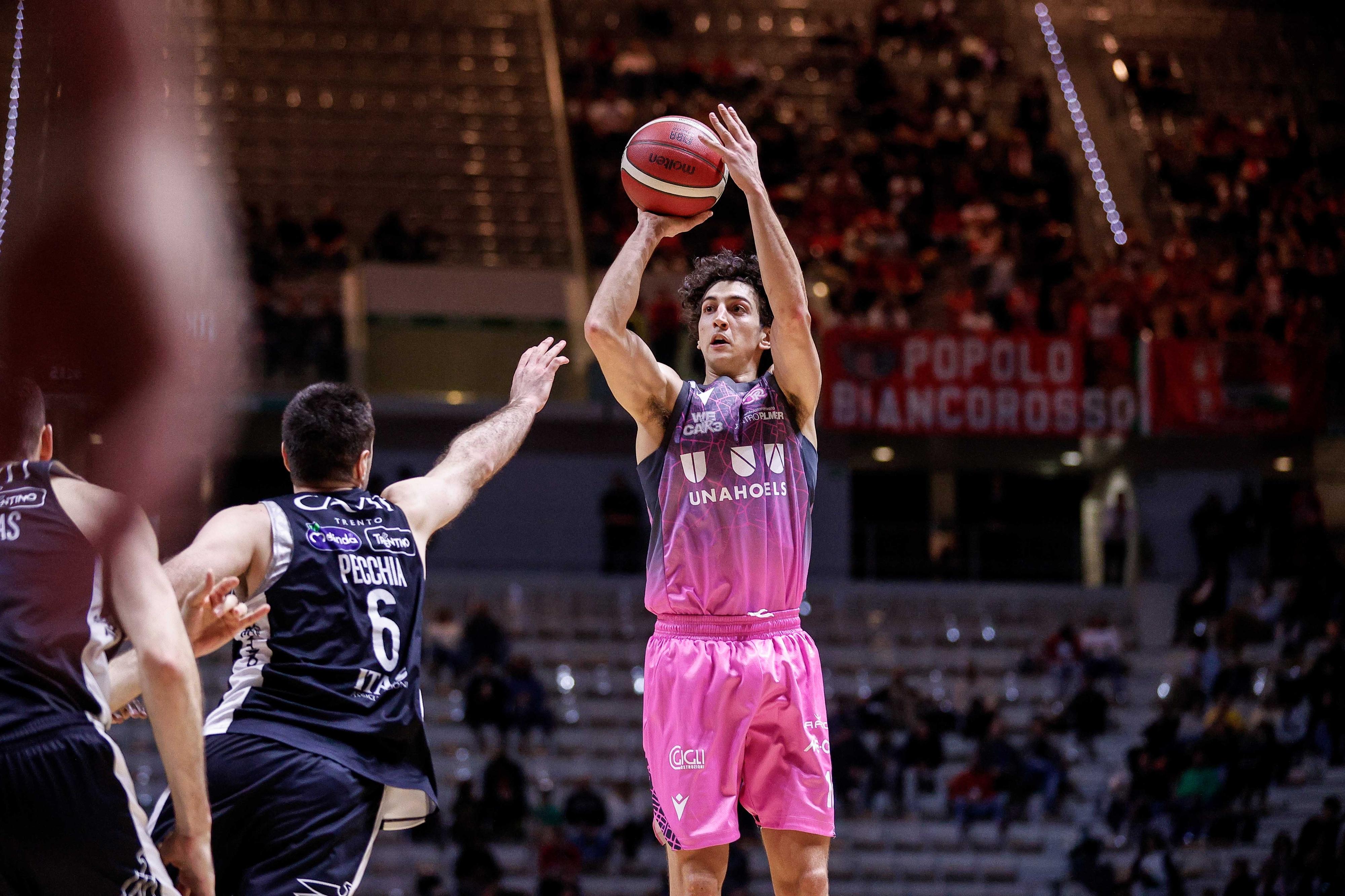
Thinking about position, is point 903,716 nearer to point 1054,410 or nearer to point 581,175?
point 1054,410

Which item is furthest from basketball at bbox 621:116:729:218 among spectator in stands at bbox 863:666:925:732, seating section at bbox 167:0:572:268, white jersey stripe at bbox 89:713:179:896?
seating section at bbox 167:0:572:268

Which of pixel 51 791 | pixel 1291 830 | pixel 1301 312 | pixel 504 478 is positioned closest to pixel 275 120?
pixel 504 478

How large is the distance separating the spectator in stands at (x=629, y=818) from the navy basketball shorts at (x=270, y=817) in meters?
9.64

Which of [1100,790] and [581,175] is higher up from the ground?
[581,175]

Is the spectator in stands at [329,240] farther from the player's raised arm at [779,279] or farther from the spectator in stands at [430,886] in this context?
the player's raised arm at [779,279]

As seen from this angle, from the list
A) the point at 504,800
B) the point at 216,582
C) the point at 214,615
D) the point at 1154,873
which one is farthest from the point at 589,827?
the point at 214,615

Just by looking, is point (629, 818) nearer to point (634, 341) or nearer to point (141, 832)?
point (634, 341)

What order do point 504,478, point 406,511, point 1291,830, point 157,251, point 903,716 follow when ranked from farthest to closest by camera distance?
point 504,478 → point 903,716 → point 1291,830 → point 406,511 → point 157,251

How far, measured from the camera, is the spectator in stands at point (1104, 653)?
1716 centimetres

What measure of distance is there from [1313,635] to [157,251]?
17.4 metres

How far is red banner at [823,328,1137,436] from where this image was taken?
61.7 ft

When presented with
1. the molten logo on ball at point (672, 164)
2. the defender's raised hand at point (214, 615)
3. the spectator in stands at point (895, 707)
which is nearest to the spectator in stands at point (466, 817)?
the spectator in stands at point (895, 707)

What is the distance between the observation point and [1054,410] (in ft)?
62.6

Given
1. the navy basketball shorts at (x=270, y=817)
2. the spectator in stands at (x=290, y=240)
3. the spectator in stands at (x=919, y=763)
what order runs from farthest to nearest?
the spectator in stands at (x=290, y=240)
the spectator in stands at (x=919, y=763)
the navy basketball shorts at (x=270, y=817)
